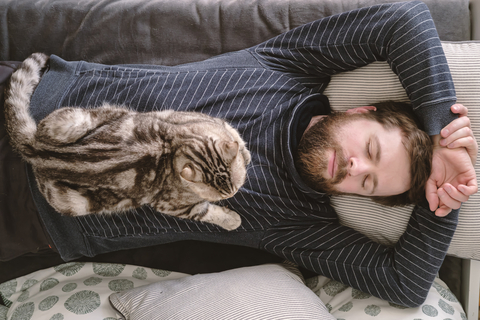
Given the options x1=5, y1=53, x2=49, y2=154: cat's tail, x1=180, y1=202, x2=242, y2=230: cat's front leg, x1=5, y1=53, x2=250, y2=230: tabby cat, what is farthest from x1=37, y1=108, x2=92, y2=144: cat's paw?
x1=180, y1=202, x2=242, y2=230: cat's front leg

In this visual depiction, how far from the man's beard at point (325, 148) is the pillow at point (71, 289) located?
857mm

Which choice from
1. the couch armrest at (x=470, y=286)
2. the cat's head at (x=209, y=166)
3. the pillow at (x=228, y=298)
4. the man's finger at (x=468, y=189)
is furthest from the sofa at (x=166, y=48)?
the cat's head at (x=209, y=166)

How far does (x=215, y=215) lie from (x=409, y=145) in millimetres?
839

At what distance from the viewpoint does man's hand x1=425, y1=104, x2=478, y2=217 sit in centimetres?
122

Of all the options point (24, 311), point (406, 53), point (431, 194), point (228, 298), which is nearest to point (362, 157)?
point (431, 194)

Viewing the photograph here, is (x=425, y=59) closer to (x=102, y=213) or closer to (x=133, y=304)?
(x=102, y=213)

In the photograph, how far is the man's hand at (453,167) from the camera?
4.01 feet

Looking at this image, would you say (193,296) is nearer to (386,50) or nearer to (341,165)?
(341,165)

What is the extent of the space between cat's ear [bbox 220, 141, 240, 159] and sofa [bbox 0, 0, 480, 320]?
0.63m

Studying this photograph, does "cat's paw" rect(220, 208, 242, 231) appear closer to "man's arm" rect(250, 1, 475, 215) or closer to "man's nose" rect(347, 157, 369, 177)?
"man's nose" rect(347, 157, 369, 177)

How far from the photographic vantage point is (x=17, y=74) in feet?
4.48

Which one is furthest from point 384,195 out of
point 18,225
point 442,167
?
point 18,225

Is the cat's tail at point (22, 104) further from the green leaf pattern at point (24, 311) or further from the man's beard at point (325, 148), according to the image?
the man's beard at point (325, 148)

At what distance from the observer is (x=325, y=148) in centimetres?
135
